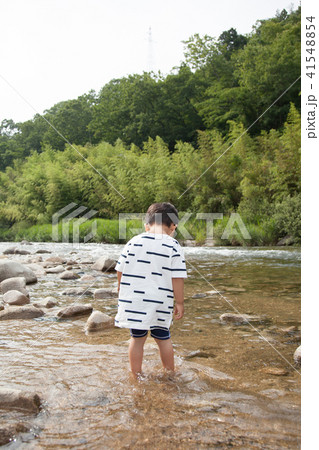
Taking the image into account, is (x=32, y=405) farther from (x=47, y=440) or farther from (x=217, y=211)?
(x=217, y=211)

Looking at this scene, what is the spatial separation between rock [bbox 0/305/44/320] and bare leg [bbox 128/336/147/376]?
5.34 ft

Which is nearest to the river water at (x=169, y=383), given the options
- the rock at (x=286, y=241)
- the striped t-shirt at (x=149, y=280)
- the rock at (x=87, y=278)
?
the striped t-shirt at (x=149, y=280)

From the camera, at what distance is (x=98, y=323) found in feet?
9.55

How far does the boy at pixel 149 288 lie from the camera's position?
6.14 feet

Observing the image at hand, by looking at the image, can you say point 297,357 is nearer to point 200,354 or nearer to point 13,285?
point 200,354

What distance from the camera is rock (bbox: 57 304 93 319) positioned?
3291mm

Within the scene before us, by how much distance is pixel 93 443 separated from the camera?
52.9 inches

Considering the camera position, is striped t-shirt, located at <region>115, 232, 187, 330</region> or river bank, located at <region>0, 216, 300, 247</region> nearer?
striped t-shirt, located at <region>115, 232, 187, 330</region>

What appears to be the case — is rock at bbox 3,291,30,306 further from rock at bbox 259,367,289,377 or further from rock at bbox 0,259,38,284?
rock at bbox 259,367,289,377

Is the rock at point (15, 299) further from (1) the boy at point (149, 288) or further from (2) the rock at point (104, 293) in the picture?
(1) the boy at point (149, 288)

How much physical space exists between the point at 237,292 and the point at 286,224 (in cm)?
522

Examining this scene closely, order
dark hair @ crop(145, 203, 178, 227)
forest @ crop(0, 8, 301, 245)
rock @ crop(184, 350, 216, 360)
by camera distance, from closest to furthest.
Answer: dark hair @ crop(145, 203, 178, 227)
rock @ crop(184, 350, 216, 360)
forest @ crop(0, 8, 301, 245)

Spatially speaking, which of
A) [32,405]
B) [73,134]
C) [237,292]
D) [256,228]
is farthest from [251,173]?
[73,134]

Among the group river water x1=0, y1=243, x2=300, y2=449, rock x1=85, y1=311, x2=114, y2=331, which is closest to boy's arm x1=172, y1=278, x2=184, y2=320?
river water x1=0, y1=243, x2=300, y2=449
